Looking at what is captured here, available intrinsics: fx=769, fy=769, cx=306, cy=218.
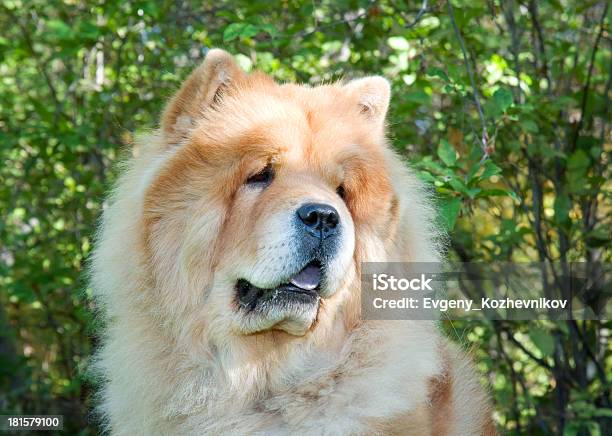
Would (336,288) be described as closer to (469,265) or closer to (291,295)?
(291,295)

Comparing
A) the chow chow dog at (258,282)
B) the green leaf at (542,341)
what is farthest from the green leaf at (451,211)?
the green leaf at (542,341)

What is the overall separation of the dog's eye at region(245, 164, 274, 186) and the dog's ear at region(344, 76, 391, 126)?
0.71 metres

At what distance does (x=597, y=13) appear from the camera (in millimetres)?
5746

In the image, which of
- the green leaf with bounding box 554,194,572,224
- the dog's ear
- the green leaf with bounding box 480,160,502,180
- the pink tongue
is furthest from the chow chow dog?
the green leaf with bounding box 554,194,572,224

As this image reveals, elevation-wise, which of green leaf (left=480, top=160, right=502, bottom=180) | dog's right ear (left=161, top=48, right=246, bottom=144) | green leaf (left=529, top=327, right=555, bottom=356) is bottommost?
green leaf (left=529, top=327, right=555, bottom=356)

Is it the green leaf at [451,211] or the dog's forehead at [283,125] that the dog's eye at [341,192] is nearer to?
the dog's forehead at [283,125]

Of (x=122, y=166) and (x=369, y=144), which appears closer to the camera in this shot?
(x=369, y=144)

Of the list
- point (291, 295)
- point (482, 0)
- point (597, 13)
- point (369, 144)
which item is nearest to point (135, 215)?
point (291, 295)

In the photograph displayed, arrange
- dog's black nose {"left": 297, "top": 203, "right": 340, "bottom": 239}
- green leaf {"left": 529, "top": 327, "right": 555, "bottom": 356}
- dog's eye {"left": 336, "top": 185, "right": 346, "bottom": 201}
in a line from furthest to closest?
green leaf {"left": 529, "top": 327, "right": 555, "bottom": 356} → dog's eye {"left": 336, "top": 185, "right": 346, "bottom": 201} → dog's black nose {"left": 297, "top": 203, "right": 340, "bottom": 239}

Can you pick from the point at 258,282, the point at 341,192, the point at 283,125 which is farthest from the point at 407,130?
the point at 258,282

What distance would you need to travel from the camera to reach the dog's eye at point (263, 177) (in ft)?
10.4

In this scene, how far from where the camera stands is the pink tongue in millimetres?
3025

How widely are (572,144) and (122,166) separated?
3173 millimetres

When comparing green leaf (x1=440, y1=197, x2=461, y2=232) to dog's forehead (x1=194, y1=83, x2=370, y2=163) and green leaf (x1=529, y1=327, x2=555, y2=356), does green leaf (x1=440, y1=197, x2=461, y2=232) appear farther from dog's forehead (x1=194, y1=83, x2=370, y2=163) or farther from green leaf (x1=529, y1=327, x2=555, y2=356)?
green leaf (x1=529, y1=327, x2=555, y2=356)
